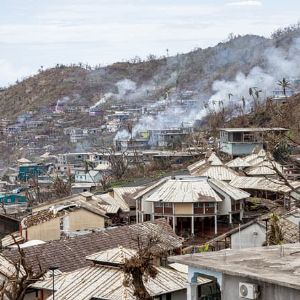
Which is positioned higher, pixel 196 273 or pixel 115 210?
pixel 196 273

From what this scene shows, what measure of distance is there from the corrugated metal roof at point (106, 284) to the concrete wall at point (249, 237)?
24.3ft

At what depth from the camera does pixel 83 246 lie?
2262cm

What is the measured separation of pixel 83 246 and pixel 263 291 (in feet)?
42.4

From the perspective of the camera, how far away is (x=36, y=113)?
137375 millimetres

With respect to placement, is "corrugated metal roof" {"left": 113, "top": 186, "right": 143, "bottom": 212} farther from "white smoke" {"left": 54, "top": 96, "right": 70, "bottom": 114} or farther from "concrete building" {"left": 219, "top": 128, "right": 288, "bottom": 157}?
"white smoke" {"left": 54, "top": 96, "right": 70, "bottom": 114}

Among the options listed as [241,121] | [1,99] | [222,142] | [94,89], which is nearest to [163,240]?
[222,142]

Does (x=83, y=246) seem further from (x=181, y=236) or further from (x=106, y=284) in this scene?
(x=181, y=236)

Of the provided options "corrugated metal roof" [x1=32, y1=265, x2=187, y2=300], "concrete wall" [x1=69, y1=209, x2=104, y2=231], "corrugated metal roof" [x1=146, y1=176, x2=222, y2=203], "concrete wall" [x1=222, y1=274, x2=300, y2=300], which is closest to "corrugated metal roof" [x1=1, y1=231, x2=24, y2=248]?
"concrete wall" [x1=69, y1=209, x2=104, y2=231]

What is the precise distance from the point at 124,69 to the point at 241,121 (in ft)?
290

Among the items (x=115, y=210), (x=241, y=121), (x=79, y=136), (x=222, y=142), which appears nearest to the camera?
(x=115, y=210)

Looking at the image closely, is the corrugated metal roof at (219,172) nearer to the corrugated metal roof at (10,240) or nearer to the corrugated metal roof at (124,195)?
the corrugated metal roof at (124,195)

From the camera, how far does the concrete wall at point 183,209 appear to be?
33.3 m

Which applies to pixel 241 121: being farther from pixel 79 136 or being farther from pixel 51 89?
pixel 51 89

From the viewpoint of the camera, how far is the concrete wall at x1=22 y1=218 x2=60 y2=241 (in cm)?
2942
